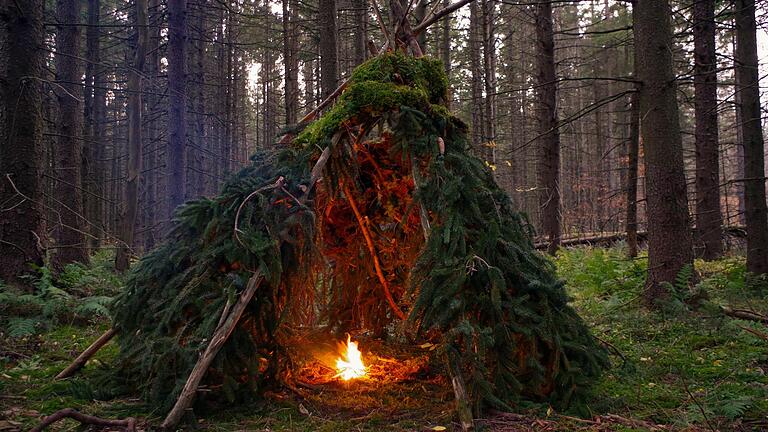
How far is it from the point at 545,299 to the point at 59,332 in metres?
5.85

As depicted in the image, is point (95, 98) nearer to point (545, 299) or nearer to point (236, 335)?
point (236, 335)

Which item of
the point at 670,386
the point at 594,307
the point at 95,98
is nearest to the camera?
the point at 670,386

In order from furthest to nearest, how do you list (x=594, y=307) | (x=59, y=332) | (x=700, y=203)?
1. (x=700, y=203)
2. (x=594, y=307)
3. (x=59, y=332)

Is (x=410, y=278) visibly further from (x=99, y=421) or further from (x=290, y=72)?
(x=290, y=72)

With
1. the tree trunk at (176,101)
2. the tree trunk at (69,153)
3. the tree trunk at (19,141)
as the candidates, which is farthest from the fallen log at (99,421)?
the tree trunk at (176,101)

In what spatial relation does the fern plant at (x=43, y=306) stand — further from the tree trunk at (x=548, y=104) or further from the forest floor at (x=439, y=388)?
the tree trunk at (x=548, y=104)

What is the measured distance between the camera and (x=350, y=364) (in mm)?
5090

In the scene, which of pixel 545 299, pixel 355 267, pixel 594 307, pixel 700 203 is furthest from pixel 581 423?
pixel 700 203

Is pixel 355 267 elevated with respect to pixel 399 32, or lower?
lower

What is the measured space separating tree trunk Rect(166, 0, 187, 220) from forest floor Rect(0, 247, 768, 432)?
4277 millimetres

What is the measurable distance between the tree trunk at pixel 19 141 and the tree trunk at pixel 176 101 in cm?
394

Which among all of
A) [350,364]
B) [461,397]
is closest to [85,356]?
[350,364]

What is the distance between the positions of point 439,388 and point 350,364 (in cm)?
103

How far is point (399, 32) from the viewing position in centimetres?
532
